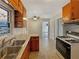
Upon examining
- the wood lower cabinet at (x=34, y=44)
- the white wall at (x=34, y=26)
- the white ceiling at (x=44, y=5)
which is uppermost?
the white ceiling at (x=44, y=5)

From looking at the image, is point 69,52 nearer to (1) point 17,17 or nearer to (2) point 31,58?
(2) point 31,58

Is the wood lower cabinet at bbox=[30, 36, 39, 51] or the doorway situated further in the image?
the doorway

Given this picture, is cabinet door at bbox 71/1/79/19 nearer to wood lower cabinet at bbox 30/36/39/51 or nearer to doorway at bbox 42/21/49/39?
wood lower cabinet at bbox 30/36/39/51

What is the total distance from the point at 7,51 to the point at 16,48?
0.65 feet

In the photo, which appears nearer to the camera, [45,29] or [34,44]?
[34,44]

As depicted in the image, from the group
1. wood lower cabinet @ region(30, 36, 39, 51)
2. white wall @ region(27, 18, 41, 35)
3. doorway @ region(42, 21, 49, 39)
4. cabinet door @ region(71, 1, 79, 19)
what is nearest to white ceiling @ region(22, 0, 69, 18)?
cabinet door @ region(71, 1, 79, 19)

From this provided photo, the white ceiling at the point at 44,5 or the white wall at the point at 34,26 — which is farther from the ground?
the white ceiling at the point at 44,5

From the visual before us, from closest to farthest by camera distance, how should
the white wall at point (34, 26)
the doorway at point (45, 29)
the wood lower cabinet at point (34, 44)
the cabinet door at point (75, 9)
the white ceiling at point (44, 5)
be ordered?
1. the cabinet door at point (75, 9)
2. the white ceiling at point (44, 5)
3. the wood lower cabinet at point (34, 44)
4. the white wall at point (34, 26)
5. the doorway at point (45, 29)

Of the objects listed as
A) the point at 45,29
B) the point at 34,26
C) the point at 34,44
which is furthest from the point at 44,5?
the point at 45,29

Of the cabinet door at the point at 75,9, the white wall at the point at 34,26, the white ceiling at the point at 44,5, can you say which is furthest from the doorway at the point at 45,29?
the cabinet door at the point at 75,9

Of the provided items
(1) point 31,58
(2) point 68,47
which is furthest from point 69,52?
(1) point 31,58

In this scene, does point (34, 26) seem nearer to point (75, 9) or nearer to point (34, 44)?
point (34, 44)

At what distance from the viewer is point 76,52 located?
4.10 metres

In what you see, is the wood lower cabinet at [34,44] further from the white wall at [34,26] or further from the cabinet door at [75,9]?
the white wall at [34,26]
